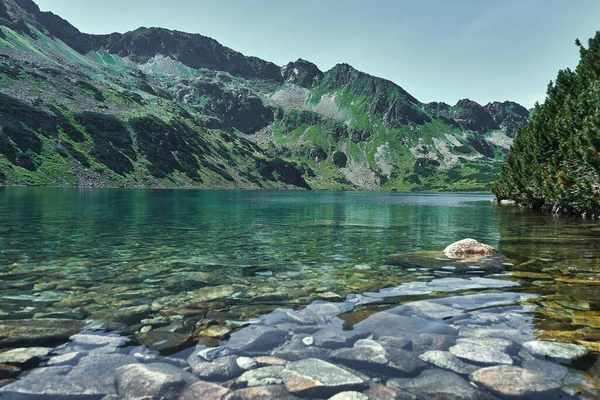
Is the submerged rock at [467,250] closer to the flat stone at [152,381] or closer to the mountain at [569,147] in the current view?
the flat stone at [152,381]

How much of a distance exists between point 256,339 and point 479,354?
5.25 meters

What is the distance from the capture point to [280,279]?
53.6 ft

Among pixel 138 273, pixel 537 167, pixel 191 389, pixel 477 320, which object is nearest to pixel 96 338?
pixel 191 389

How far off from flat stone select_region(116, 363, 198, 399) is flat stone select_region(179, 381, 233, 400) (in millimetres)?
142

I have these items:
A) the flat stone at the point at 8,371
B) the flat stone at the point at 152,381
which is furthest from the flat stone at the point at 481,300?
the flat stone at the point at 8,371

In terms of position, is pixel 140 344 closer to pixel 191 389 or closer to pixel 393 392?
pixel 191 389

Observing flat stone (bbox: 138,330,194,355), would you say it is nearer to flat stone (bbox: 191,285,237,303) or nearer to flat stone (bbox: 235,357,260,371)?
flat stone (bbox: 235,357,260,371)

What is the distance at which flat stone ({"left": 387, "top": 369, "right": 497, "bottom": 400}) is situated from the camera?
6465 mm

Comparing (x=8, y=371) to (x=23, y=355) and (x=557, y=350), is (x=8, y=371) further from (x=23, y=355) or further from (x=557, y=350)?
(x=557, y=350)

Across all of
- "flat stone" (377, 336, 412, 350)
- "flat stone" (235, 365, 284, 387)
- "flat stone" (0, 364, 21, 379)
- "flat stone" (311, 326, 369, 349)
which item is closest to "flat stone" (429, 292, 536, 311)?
"flat stone" (377, 336, 412, 350)

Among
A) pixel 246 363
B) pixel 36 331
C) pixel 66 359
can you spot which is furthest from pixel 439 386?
pixel 36 331

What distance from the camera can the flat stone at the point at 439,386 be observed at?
6.46 m

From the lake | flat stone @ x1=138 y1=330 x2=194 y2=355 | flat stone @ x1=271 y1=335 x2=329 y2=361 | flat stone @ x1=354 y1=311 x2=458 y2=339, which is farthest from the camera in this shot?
flat stone @ x1=354 y1=311 x2=458 y2=339

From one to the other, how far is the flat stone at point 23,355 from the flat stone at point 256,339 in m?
4.14
